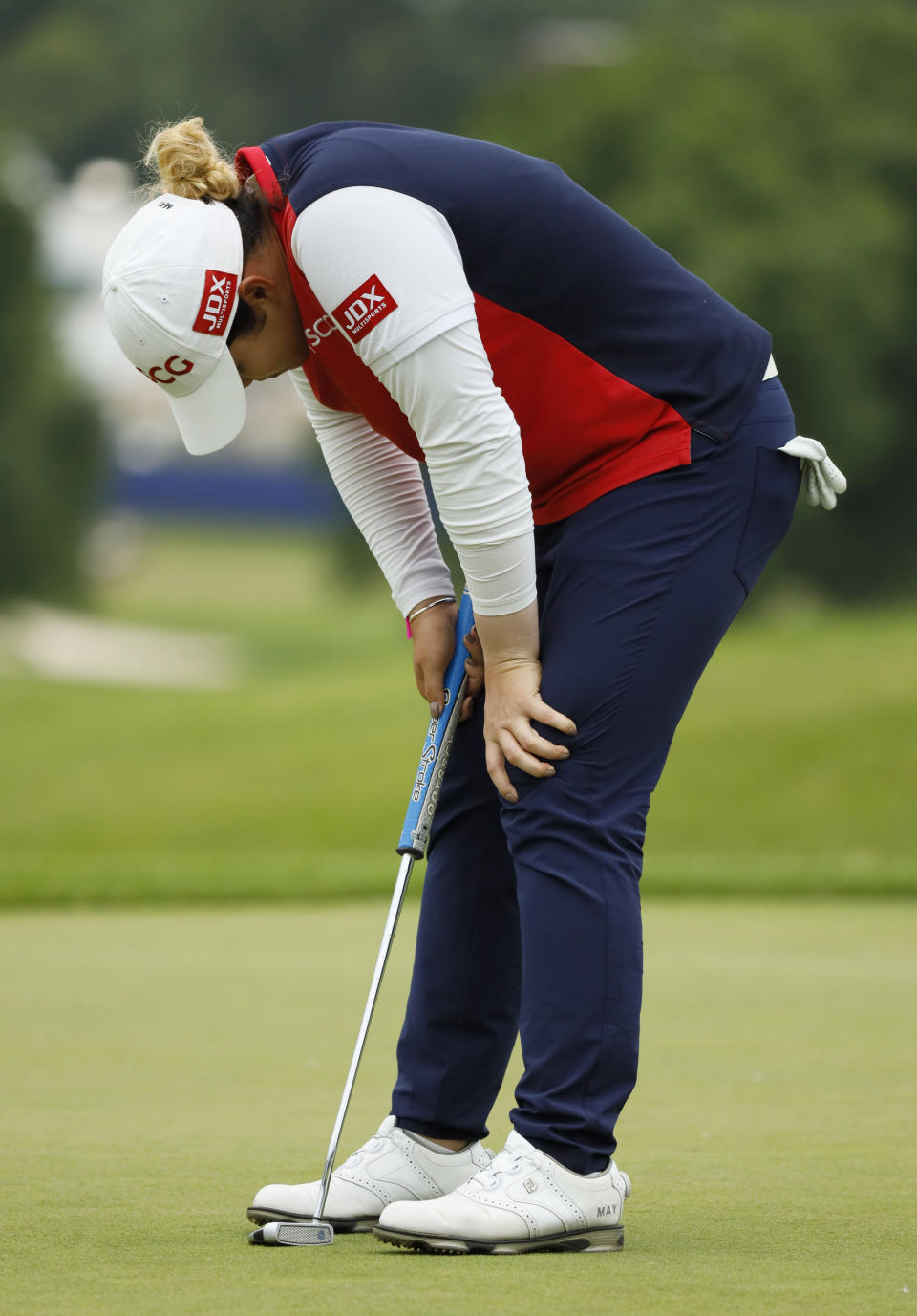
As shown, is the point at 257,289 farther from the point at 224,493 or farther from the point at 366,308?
the point at 224,493

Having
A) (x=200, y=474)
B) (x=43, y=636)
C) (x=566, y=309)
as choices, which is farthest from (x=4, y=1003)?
(x=200, y=474)

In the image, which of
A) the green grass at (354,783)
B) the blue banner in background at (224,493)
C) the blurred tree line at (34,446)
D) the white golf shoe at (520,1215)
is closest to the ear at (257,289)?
the white golf shoe at (520,1215)

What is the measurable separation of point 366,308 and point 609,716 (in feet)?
1.68

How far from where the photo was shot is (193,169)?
2.12m

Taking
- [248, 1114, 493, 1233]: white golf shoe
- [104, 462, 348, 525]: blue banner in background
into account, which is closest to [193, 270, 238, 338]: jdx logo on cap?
[248, 1114, 493, 1233]: white golf shoe

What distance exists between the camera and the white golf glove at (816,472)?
7.48ft

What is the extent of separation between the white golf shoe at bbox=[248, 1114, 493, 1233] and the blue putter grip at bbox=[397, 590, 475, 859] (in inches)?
13.4

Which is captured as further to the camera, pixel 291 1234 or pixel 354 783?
pixel 354 783

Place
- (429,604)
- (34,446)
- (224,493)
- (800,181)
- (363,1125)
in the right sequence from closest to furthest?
(429,604)
(363,1125)
(34,446)
(800,181)
(224,493)

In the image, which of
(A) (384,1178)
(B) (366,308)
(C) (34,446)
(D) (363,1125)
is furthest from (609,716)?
(C) (34,446)

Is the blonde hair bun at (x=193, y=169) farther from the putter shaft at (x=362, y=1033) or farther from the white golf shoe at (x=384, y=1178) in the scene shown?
the white golf shoe at (x=384, y=1178)

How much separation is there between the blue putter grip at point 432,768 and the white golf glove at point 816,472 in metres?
0.42

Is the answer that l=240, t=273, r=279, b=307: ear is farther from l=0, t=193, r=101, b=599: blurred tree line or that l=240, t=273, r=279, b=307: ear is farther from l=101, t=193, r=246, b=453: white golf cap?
l=0, t=193, r=101, b=599: blurred tree line

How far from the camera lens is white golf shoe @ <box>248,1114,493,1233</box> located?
2258 mm
